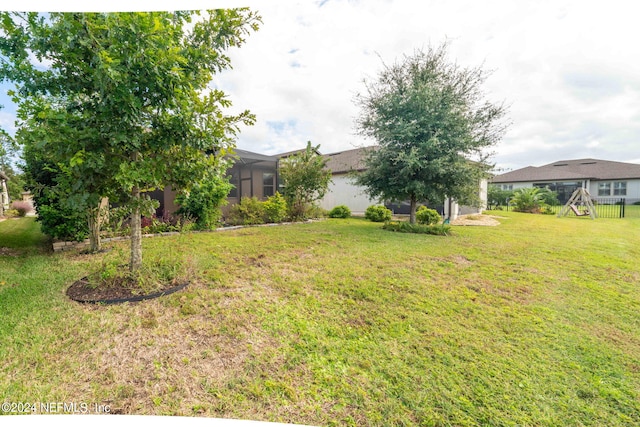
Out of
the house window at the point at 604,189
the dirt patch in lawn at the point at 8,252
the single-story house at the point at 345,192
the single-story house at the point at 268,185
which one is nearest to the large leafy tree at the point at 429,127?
the single-story house at the point at 268,185

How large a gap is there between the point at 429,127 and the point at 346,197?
23.6ft

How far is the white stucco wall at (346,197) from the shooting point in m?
13.4

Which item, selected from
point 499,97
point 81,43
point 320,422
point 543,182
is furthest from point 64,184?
point 543,182

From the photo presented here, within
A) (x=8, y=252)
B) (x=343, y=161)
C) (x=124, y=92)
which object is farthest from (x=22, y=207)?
(x=124, y=92)

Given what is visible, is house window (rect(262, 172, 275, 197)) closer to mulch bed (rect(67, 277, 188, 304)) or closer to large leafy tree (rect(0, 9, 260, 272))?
large leafy tree (rect(0, 9, 260, 272))

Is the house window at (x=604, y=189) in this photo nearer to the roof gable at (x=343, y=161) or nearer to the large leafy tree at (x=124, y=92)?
the roof gable at (x=343, y=161)

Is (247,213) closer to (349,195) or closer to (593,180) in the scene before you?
(349,195)

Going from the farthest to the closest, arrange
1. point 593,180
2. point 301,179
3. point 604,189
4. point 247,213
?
point 604,189 → point 593,180 → point 301,179 → point 247,213

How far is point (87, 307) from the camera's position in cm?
251

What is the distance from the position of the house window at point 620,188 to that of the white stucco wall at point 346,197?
25116 mm

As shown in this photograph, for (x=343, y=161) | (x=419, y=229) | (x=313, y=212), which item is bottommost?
(x=419, y=229)

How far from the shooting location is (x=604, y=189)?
78.0 ft

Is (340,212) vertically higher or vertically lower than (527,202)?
lower

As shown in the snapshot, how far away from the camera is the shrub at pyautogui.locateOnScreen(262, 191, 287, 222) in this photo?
8867mm
